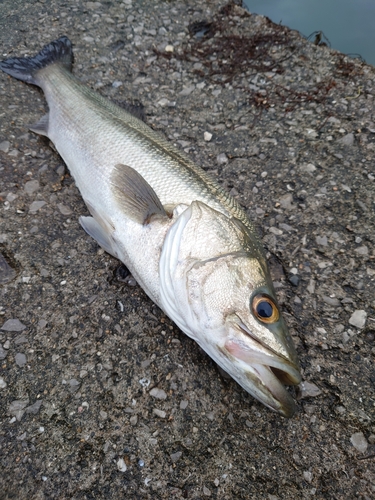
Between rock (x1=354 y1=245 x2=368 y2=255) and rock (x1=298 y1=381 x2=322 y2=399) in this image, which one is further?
rock (x1=354 y1=245 x2=368 y2=255)

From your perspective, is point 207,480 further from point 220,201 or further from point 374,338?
point 220,201

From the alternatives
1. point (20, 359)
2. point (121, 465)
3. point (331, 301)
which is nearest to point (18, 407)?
point (20, 359)

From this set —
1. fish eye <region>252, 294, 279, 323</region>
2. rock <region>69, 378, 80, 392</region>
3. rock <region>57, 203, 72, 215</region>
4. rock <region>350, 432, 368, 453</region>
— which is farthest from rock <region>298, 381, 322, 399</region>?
rock <region>57, 203, 72, 215</region>

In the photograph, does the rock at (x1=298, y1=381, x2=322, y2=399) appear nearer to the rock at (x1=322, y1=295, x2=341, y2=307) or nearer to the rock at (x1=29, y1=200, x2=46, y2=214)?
A: the rock at (x1=322, y1=295, x2=341, y2=307)

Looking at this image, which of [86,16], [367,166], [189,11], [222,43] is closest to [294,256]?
[367,166]

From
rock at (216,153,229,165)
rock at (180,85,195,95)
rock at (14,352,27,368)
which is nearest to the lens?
rock at (14,352,27,368)

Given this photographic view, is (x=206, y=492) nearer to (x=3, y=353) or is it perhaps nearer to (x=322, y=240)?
(x=3, y=353)
